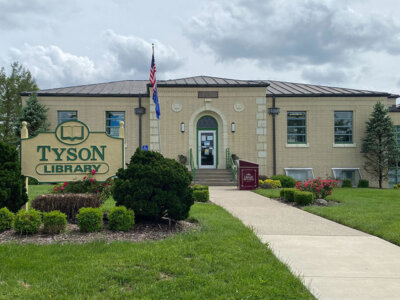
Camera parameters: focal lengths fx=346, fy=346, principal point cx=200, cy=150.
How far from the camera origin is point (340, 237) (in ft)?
21.7

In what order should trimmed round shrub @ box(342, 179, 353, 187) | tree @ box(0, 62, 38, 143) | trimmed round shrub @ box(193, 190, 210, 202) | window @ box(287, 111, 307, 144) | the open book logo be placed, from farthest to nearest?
tree @ box(0, 62, 38, 143)
window @ box(287, 111, 307, 144)
trimmed round shrub @ box(342, 179, 353, 187)
trimmed round shrub @ box(193, 190, 210, 202)
the open book logo

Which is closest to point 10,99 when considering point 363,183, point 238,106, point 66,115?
point 66,115

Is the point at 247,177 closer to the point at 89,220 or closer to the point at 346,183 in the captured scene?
the point at 346,183

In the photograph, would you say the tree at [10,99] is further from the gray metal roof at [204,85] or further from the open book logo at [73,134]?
the open book logo at [73,134]

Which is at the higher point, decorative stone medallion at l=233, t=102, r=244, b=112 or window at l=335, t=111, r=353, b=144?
decorative stone medallion at l=233, t=102, r=244, b=112

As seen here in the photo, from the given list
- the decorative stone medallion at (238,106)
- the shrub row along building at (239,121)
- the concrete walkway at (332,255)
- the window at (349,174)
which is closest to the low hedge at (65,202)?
the concrete walkway at (332,255)

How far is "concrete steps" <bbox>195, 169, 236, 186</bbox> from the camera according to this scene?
1867 centimetres

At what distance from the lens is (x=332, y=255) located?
5.34m

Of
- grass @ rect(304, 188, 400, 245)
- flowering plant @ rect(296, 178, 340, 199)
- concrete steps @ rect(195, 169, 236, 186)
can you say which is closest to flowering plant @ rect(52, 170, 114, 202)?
grass @ rect(304, 188, 400, 245)

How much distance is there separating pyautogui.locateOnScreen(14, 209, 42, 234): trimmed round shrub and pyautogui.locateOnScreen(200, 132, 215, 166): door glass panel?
15379 mm

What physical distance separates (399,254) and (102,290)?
4.49m

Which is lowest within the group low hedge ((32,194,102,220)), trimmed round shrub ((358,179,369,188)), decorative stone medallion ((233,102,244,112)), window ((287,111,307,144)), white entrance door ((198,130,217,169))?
trimmed round shrub ((358,179,369,188))

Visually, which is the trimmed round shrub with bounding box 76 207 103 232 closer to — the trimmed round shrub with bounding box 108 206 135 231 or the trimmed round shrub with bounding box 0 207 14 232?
the trimmed round shrub with bounding box 108 206 135 231

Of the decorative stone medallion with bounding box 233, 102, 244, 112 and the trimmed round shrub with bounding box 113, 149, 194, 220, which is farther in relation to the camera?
the decorative stone medallion with bounding box 233, 102, 244, 112
